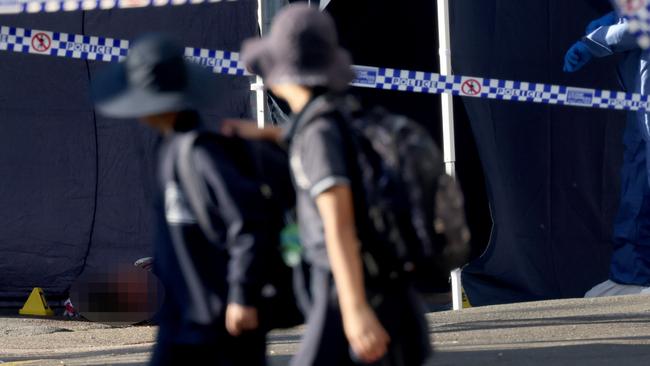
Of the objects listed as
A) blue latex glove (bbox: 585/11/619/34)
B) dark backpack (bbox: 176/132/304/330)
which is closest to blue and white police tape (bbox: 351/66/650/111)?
blue latex glove (bbox: 585/11/619/34)

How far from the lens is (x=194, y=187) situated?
401 cm

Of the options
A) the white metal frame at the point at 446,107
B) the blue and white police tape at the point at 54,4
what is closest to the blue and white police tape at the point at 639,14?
the blue and white police tape at the point at 54,4

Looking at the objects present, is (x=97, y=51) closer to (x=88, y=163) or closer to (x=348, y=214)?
(x=88, y=163)

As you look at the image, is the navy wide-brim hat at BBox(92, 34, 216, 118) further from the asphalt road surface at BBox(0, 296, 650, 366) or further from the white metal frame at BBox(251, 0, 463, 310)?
the white metal frame at BBox(251, 0, 463, 310)

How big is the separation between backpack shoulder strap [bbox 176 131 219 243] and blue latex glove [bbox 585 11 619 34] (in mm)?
6889

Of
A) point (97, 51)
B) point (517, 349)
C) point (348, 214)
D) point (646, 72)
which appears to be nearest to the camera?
point (348, 214)

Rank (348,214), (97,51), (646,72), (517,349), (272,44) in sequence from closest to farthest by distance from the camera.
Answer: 1. (348,214)
2. (272,44)
3. (517,349)
4. (97,51)
5. (646,72)

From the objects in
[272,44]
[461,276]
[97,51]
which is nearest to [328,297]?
[272,44]

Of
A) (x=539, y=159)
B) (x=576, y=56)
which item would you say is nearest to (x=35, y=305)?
(x=539, y=159)

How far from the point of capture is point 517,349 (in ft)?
24.8

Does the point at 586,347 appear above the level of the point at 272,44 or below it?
below

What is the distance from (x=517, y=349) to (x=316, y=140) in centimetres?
424

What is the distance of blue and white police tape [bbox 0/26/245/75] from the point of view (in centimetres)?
939

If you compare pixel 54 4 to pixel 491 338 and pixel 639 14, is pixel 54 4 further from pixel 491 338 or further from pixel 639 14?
pixel 639 14
